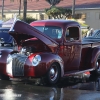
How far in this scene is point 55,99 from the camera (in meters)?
8.15

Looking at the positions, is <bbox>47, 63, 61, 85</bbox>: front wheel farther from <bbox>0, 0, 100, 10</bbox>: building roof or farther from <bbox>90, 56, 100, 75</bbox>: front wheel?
<bbox>0, 0, 100, 10</bbox>: building roof

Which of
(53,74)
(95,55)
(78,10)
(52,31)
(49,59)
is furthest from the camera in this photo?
(78,10)

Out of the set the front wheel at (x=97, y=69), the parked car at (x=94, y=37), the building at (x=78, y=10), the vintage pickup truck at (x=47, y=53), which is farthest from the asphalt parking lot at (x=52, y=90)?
the building at (x=78, y=10)

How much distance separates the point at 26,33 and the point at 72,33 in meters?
1.88

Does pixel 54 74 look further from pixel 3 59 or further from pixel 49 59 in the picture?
pixel 3 59

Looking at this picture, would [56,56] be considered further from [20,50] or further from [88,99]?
[88,99]

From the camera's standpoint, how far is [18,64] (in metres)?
9.80

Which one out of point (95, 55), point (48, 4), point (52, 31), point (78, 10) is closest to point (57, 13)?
point (78, 10)

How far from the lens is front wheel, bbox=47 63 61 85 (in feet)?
32.6

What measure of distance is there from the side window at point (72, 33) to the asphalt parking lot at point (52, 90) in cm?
Answer: 133

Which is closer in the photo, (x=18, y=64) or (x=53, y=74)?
(x=18, y=64)

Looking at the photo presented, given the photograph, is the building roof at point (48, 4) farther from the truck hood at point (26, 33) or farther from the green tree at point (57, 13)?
the truck hood at point (26, 33)

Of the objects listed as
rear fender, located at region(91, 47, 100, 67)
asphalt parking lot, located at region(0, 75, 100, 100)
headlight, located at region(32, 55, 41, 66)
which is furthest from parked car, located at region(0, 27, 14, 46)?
headlight, located at region(32, 55, 41, 66)

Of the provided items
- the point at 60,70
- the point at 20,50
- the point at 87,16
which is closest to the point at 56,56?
the point at 60,70
